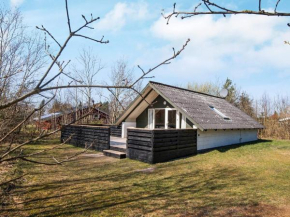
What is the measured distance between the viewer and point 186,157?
1022cm

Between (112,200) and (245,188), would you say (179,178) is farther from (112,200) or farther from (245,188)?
(112,200)

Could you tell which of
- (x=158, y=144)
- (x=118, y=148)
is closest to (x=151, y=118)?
(x=118, y=148)

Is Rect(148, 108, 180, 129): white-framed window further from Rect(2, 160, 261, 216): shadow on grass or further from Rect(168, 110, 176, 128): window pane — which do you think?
Rect(2, 160, 261, 216): shadow on grass

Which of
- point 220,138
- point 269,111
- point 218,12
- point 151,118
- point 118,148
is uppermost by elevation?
point 269,111

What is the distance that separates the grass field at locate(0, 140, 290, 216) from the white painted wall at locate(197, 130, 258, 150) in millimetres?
2305

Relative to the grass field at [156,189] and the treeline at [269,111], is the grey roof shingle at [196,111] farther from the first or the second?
the treeline at [269,111]

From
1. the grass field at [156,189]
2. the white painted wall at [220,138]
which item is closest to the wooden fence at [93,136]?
the grass field at [156,189]

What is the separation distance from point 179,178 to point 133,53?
505 centimetres

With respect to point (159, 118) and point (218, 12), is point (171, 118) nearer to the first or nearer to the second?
point (159, 118)

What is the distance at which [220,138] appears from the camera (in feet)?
41.8

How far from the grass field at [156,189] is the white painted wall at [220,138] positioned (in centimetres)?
231

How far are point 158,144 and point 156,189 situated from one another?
336 centimetres

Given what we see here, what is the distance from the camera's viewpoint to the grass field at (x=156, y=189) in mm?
4465

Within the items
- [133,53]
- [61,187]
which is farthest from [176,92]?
[133,53]
